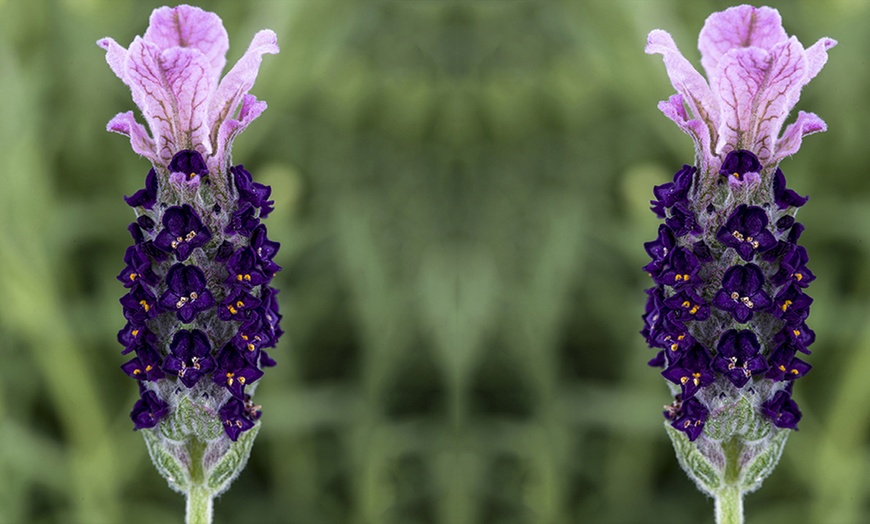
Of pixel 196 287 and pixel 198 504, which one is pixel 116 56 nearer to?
pixel 196 287

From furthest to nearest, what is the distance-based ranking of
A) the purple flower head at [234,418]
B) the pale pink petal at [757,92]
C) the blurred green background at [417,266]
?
1. the blurred green background at [417,266]
2. the purple flower head at [234,418]
3. the pale pink petal at [757,92]

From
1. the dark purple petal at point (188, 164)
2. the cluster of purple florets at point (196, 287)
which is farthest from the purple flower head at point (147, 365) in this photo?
the dark purple petal at point (188, 164)

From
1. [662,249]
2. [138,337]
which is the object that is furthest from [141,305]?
[662,249]

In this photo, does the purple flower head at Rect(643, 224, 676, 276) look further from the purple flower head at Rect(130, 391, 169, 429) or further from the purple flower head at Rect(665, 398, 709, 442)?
the purple flower head at Rect(130, 391, 169, 429)

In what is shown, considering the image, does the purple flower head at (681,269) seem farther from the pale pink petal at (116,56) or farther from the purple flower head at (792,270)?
the pale pink petal at (116,56)

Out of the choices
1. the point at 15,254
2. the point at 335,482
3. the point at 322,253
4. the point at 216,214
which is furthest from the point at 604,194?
the point at 15,254

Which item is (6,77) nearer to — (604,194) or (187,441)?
(187,441)
